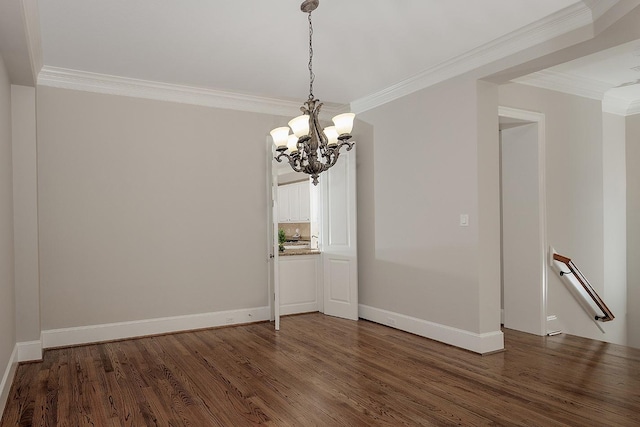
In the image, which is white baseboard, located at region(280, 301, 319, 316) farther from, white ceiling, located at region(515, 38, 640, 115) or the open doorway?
white ceiling, located at region(515, 38, 640, 115)

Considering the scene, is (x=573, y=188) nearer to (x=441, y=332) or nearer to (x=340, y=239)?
(x=441, y=332)

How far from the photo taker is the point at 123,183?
16.1 ft

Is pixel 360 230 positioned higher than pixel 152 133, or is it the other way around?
pixel 152 133

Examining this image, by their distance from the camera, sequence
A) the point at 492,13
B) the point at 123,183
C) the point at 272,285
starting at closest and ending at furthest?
the point at 492,13 < the point at 123,183 < the point at 272,285

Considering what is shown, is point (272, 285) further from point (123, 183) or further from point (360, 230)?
point (123, 183)

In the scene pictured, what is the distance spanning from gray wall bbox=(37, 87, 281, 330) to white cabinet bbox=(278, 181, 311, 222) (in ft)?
11.3

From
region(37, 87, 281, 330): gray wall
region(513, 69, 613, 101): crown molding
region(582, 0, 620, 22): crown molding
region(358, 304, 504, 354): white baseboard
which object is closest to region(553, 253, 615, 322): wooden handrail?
region(358, 304, 504, 354): white baseboard

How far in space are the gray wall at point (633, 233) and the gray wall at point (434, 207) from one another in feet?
9.48

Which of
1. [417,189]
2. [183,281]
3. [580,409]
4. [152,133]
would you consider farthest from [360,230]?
[580,409]

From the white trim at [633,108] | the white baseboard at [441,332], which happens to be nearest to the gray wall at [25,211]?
the white baseboard at [441,332]

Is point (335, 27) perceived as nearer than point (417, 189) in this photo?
Yes

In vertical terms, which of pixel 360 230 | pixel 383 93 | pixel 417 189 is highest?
pixel 383 93

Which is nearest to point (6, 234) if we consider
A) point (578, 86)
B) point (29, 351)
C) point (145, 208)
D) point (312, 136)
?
point (29, 351)

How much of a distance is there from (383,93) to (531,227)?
233 cm
